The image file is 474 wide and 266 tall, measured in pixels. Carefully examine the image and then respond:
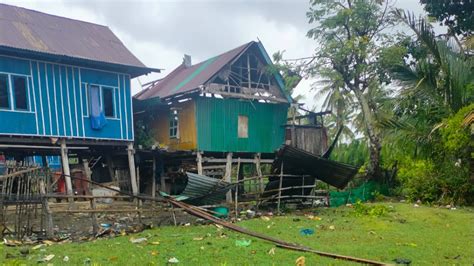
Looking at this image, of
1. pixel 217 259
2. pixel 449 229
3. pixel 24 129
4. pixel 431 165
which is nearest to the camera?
pixel 217 259

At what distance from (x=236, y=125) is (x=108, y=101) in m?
5.30

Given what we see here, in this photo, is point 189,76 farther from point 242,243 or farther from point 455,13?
point 242,243

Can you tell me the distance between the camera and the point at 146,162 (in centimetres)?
1942

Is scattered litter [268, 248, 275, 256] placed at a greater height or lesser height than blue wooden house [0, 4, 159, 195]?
lesser

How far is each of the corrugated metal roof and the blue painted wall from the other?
495mm

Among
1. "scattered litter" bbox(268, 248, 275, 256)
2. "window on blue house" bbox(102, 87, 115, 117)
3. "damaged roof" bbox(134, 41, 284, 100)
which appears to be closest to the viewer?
"scattered litter" bbox(268, 248, 275, 256)

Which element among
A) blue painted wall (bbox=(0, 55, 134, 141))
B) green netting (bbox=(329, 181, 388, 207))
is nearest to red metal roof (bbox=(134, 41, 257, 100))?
blue painted wall (bbox=(0, 55, 134, 141))

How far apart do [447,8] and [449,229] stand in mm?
6591

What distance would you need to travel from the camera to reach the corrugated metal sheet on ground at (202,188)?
10.7 meters

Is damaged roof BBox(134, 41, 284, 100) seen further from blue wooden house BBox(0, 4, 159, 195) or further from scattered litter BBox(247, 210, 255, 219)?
scattered litter BBox(247, 210, 255, 219)

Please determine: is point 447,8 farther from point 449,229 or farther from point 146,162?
point 146,162

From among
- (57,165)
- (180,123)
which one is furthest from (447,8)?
(57,165)

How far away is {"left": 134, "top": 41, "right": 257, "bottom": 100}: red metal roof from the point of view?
54.0ft

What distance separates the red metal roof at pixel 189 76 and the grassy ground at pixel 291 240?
7384mm
